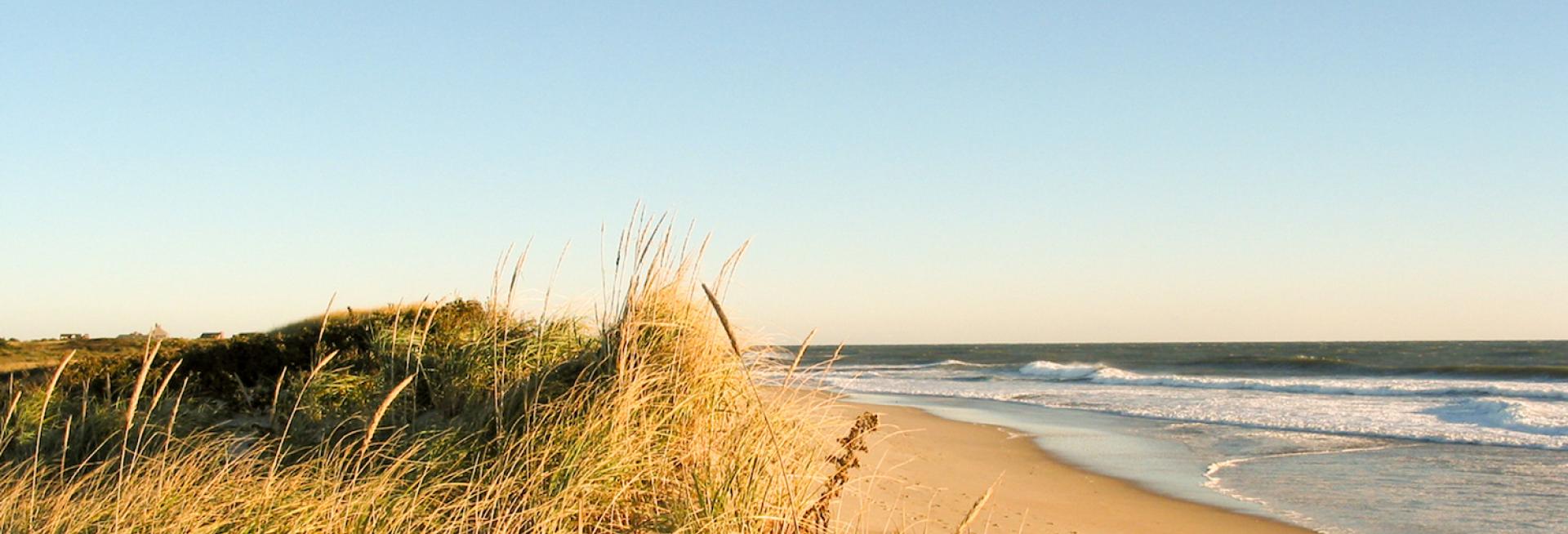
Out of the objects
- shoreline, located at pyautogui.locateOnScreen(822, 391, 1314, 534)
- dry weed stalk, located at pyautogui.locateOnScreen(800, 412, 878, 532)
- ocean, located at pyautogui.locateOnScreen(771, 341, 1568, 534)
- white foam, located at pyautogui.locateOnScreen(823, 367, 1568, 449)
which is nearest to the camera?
dry weed stalk, located at pyautogui.locateOnScreen(800, 412, 878, 532)

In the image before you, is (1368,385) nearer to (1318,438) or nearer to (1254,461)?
(1318,438)

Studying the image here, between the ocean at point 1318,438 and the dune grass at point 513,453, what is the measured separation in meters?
0.66

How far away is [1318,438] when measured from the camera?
16.5 metres

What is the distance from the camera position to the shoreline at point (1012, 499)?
8508 millimetres

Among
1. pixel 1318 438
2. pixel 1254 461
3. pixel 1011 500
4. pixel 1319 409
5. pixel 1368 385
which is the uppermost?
pixel 1368 385

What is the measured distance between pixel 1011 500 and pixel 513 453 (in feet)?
19.6

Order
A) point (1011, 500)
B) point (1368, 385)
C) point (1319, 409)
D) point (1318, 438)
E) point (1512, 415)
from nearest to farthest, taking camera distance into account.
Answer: point (1011, 500), point (1318, 438), point (1512, 415), point (1319, 409), point (1368, 385)

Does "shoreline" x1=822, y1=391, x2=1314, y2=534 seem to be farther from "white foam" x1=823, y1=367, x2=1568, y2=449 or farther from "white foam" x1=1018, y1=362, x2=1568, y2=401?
"white foam" x1=1018, y1=362, x2=1568, y2=401

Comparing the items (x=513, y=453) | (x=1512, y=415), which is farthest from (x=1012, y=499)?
(x=1512, y=415)

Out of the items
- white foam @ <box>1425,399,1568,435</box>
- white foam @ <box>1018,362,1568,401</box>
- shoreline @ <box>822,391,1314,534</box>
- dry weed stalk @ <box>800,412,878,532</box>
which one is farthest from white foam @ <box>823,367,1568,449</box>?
dry weed stalk @ <box>800,412,878,532</box>

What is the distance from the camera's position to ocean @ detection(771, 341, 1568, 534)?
33.9 feet

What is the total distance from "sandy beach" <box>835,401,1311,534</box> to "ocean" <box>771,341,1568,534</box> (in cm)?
47

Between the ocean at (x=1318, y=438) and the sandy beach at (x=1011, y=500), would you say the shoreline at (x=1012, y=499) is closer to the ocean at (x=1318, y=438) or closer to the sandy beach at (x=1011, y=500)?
the sandy beach at (x=1011, y=500)

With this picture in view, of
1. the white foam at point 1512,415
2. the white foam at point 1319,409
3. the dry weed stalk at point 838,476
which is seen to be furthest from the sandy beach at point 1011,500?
the white foam at point 1512,415
